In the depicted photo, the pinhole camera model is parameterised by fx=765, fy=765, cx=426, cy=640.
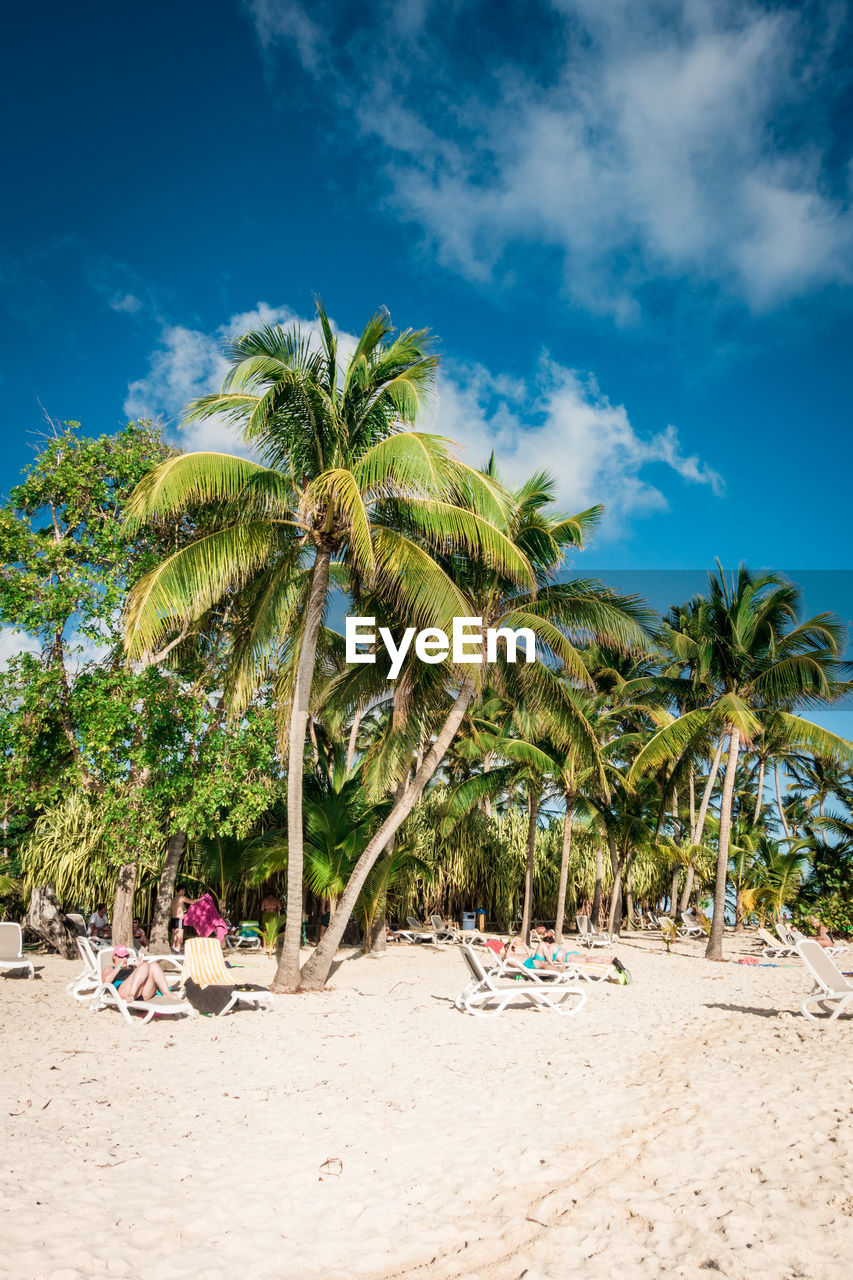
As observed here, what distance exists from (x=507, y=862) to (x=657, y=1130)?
56.3 feet

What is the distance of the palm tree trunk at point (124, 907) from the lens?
11.8m

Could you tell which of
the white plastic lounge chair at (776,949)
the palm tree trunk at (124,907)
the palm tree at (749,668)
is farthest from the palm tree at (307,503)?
the white plastic lounge chair at (776,949)

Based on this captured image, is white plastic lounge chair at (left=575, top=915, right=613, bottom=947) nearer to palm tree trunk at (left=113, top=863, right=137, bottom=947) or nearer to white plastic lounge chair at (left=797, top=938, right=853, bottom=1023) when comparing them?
white plastic lounge chair at (left=797, top=938, right=853, bottom=1023)

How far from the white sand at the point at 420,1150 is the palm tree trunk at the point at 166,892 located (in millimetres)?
4181

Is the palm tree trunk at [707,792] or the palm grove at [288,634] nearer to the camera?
the palm grove at [288,634]

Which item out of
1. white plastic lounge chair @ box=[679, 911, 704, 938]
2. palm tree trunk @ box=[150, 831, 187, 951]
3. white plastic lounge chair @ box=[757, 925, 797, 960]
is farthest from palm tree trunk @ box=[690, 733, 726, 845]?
palm tree trunk @ box=[150, 831, 187, 951]

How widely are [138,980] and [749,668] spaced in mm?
13020

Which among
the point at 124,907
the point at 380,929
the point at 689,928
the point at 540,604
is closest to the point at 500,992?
the point at 540,604

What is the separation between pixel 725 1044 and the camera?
24.8 ft

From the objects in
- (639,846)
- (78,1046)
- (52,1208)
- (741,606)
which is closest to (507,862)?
(639,846)

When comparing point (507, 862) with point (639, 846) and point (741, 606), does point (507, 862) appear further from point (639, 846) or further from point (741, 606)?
point (741, 606)

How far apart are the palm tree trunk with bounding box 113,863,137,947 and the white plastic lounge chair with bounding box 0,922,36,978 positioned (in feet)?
4.24

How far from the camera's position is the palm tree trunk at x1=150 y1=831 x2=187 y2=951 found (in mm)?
12656

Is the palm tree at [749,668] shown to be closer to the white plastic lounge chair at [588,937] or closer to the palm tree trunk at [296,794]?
the white plastic lounge chair at [588,937]
